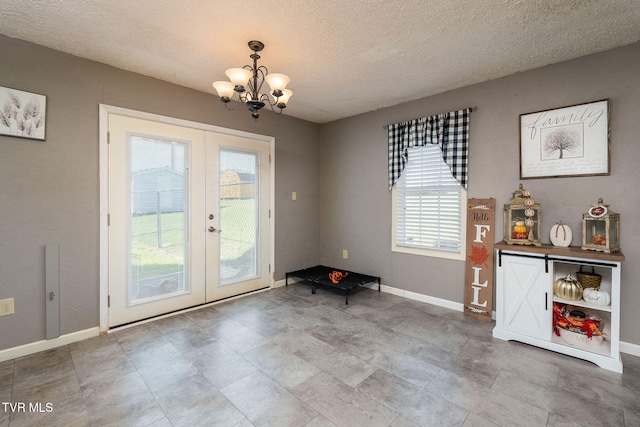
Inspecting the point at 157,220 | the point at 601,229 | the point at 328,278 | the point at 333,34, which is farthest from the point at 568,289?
the point at 157,220

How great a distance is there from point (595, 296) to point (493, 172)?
1399 millimetres

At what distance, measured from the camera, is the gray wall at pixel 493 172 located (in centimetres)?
244

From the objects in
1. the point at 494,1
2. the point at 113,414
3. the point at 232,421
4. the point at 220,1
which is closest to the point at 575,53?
the point at 494,1

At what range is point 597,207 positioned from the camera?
240cm

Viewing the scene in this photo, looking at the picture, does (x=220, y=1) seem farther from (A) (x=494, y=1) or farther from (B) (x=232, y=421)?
(B) (x=232, y=421)

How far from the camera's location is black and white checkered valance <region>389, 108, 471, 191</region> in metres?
3.29

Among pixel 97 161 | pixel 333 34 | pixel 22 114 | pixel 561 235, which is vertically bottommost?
pixel 561 235

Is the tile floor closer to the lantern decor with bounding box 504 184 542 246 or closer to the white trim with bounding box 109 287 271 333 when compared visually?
the white trim with bounding box 109 287 271 333

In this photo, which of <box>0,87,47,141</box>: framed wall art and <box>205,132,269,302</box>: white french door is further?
<box>205,132,269,302</box>: white french door

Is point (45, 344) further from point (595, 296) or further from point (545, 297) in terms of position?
point (595, 296)

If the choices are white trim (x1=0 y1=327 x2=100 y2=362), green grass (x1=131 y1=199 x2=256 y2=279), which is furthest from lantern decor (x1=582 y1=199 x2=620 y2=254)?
white trim (x1=0 y1=327 x2=100 y2=362)

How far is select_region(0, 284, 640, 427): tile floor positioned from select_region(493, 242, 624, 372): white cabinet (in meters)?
0.10

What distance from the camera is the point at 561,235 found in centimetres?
262

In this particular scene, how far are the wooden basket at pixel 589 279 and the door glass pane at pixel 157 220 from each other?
3.83 meters
